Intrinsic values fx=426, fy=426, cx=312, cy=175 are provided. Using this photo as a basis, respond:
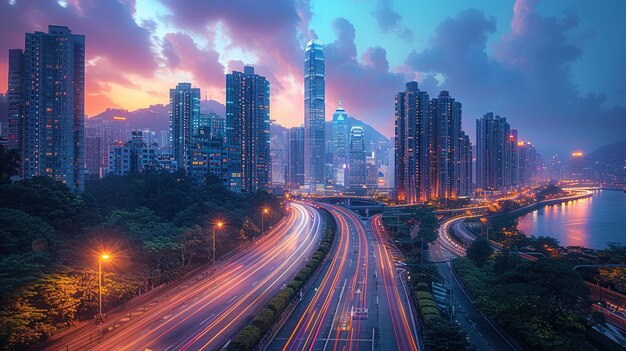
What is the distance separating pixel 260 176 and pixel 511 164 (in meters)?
104

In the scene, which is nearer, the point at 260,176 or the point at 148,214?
the point at 148,214

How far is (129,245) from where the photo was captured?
27766 millimetres


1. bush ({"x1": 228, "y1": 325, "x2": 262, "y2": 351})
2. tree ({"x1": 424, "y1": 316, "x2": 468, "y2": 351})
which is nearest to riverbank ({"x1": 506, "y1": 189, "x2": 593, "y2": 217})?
tree ({"x1": 424, "y1": 316, "x2": 468, "y2": 351})

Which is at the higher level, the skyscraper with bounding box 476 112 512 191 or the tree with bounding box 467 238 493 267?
the skyscraper with bounding box 476 112 512 191

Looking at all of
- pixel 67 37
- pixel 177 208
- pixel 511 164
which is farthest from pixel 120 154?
pixel 511 164

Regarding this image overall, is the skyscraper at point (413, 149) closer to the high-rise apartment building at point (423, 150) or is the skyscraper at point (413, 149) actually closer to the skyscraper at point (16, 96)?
the high-rise apartment building at point (423, 150)

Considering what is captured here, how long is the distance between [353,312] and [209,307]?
882 centimetres

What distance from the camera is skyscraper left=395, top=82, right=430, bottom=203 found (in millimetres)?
111000

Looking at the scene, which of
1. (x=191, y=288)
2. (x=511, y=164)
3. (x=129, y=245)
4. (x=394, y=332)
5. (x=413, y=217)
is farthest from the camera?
A: (x=511, y=164)

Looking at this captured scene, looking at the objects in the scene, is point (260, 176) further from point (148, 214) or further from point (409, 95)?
point (148, 214)

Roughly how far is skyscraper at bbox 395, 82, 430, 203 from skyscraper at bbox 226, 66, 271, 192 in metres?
37.4

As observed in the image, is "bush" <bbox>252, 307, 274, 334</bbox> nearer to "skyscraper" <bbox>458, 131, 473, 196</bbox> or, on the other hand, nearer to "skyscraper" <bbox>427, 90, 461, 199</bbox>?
"skyscraper" <bbox>427, 90, 461, 199</bbox>

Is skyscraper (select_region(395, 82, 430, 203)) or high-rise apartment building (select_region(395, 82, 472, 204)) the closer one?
skyscraper (select_region(395, 82, 430, 203))

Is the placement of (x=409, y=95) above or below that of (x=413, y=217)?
above
